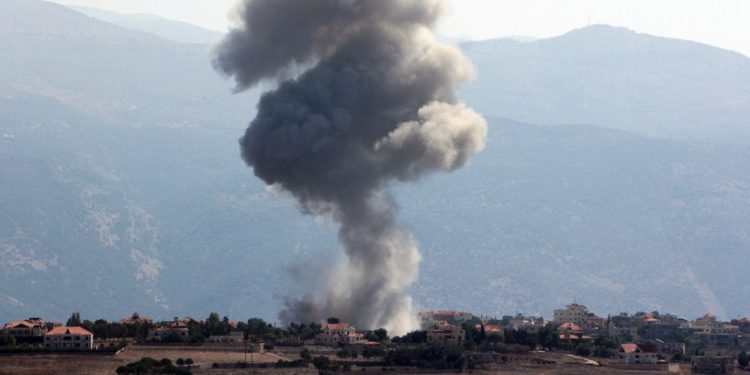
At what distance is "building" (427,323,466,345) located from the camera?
4776 inches


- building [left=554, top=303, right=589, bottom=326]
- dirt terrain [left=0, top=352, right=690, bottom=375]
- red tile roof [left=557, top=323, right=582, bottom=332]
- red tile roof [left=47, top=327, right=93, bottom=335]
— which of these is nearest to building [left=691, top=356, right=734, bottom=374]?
dirt terrain [left=0, top=352, right=690, bottom=375]

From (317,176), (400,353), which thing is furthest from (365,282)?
(400,353)

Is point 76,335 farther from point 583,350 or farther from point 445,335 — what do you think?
point 583,350

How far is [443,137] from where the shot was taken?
13062 centimetres

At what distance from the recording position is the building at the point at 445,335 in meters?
121

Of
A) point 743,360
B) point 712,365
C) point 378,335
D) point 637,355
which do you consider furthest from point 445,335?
point 743,360

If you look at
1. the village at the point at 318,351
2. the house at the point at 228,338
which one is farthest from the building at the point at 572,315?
the house at the point at 228,338

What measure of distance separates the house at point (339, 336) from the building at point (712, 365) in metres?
19.7

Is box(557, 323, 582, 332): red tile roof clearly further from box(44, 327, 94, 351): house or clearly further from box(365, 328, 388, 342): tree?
box(44, 327, 94, 351): house

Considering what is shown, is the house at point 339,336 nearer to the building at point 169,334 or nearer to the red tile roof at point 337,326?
the red tile roof at point 337,326

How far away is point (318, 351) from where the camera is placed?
11750 cm

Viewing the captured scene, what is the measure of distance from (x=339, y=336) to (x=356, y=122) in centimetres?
1714

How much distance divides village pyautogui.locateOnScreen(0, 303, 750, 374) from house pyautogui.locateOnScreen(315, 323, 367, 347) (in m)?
0.06

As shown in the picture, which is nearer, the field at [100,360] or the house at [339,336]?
the field at [100,360]
